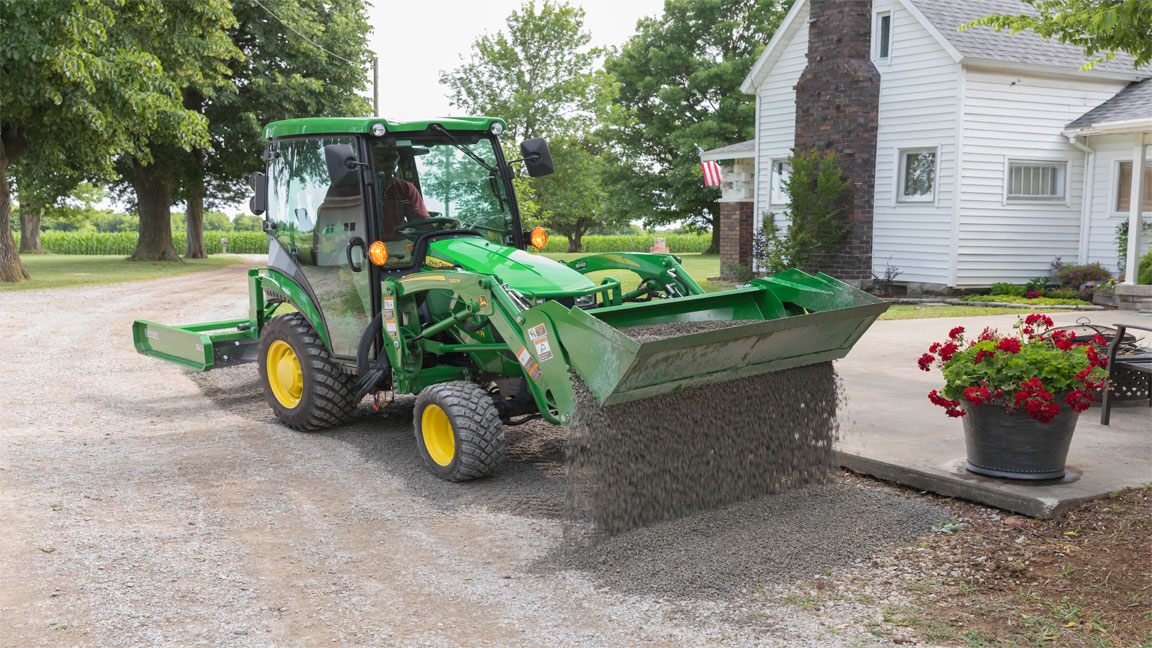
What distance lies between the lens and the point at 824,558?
4848 mm

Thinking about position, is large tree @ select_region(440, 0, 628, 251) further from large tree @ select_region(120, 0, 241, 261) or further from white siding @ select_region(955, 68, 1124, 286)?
white siding @ select_region(955, 68, 1124, 286)

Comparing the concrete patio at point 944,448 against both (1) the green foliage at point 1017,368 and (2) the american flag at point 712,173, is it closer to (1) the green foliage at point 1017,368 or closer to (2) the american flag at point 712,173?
(1) the green foliage at point 1017,368

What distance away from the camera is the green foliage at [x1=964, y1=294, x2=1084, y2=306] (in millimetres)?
16641

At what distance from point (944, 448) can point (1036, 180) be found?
13368 millimetres

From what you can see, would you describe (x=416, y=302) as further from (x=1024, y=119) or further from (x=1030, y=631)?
(x=1024, y=119)

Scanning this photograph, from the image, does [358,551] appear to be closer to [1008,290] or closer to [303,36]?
[1008,290]

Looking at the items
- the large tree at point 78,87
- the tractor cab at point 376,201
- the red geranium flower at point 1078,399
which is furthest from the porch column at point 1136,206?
the large tree at point 78,87

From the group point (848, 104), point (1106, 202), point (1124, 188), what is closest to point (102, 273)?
point (848, 104)

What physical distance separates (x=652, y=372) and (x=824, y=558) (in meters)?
1.20

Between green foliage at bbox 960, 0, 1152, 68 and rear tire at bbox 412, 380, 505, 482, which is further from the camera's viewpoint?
rear tire at bbox 412, 380, 505, 482

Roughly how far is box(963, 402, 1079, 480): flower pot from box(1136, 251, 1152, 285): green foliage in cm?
1214

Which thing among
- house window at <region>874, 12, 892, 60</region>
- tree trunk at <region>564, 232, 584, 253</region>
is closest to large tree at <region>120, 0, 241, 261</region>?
house window at <region>874, 12, 892, 60</region>

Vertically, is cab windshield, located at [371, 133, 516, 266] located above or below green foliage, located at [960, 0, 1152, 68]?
below

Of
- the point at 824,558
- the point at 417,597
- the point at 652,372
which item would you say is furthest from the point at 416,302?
the point at 824,558
